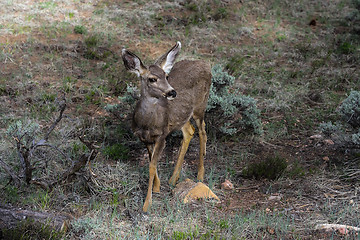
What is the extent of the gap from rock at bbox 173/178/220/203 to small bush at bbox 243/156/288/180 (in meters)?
0.96

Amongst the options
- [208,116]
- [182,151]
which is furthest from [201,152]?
[208,116]

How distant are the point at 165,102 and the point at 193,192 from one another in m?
1.32

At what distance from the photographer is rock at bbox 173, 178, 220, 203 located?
556cm

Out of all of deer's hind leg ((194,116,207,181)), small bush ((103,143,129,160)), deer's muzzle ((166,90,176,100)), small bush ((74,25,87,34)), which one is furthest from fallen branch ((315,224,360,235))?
small bush ((74,25,87,34))

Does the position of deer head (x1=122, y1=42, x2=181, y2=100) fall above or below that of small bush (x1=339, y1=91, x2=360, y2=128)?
above

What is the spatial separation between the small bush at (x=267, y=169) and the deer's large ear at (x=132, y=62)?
7.91ft

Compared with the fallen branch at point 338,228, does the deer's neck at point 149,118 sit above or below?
above

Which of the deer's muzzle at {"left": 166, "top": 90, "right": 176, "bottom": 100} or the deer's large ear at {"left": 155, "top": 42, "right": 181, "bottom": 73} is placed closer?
the deer's muzzle at {"left": 166, "top": 90, "right": 176, "bottom": 100}

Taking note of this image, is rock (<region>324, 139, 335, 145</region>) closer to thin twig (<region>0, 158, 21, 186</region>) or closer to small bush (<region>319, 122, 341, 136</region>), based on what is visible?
small bush (<region>319, 122, 341, 136</region>)

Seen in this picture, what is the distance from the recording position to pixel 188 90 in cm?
617

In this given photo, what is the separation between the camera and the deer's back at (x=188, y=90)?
593 cm

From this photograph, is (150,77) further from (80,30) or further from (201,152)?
(80,30)

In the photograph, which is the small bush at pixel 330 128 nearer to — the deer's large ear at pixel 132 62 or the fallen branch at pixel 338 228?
the fallen branch at pixel 338 228

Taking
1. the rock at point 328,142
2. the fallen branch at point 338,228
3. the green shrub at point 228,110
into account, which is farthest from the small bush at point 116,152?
the rock at point 328,142
